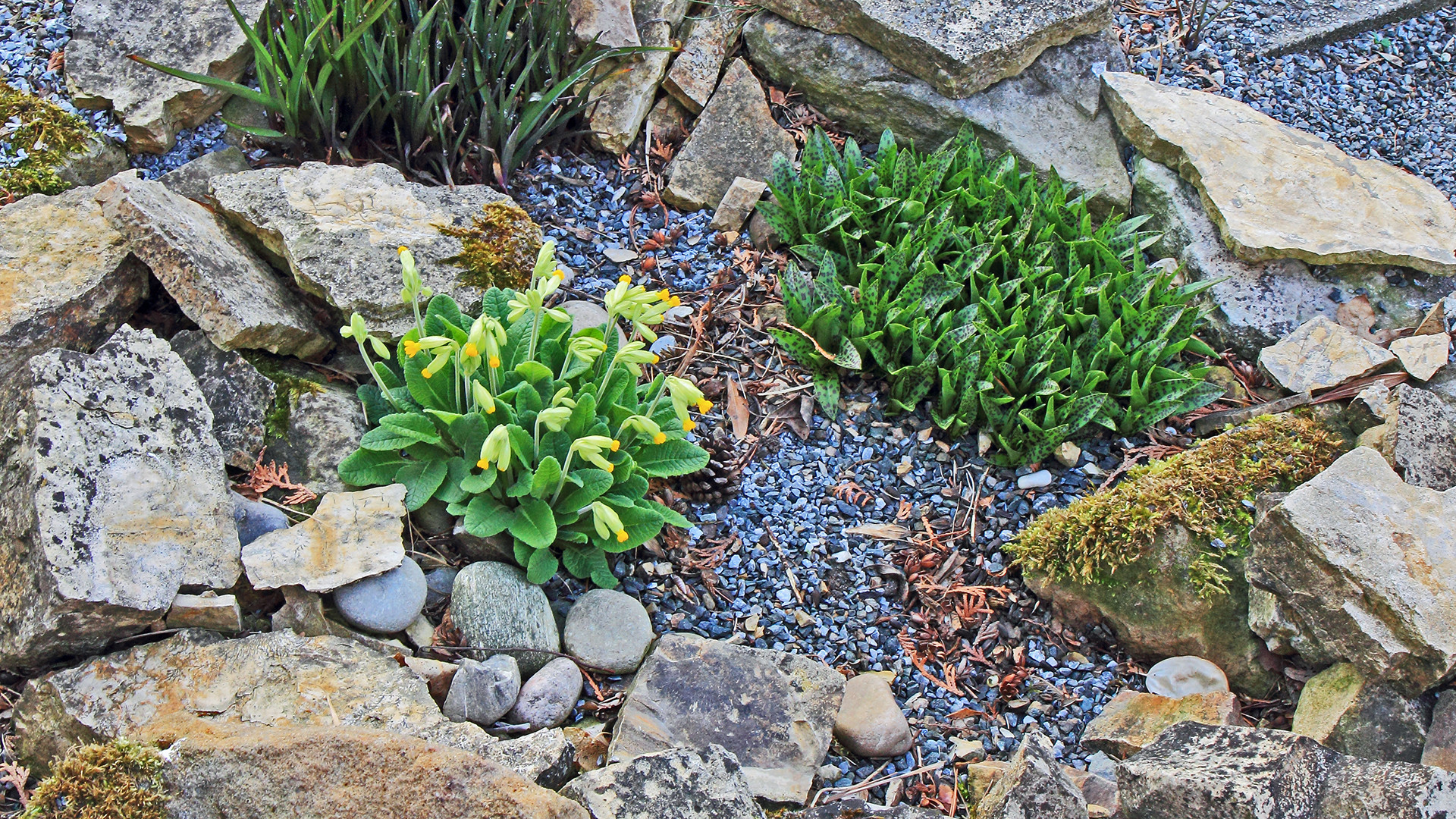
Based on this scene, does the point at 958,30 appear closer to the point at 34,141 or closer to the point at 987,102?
the point at 987,102

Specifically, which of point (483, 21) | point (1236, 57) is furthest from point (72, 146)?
point (1236, 57)

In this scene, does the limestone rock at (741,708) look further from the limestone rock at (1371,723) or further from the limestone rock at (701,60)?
the limestone rock at (701,60)

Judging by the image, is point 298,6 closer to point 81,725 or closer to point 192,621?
point 192,621

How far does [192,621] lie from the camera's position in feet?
8.93

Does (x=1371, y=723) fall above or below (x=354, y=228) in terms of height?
below

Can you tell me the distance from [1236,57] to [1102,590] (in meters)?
3.62

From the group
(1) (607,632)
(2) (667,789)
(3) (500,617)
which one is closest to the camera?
(2) (667,789)

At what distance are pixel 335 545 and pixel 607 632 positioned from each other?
860mm

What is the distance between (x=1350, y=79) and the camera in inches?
219

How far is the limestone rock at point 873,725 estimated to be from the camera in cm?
315

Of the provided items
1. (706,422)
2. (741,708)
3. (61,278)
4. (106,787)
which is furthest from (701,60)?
(106,787)

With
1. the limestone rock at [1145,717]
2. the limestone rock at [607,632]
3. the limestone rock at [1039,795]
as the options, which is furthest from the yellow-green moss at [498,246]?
the limestone rock at [1145,717]

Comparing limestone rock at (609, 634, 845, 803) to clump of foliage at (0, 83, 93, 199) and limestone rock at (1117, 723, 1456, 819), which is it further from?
clump of foliage at (0, 83, 93, 199)

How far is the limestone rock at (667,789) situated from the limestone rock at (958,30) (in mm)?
3665
